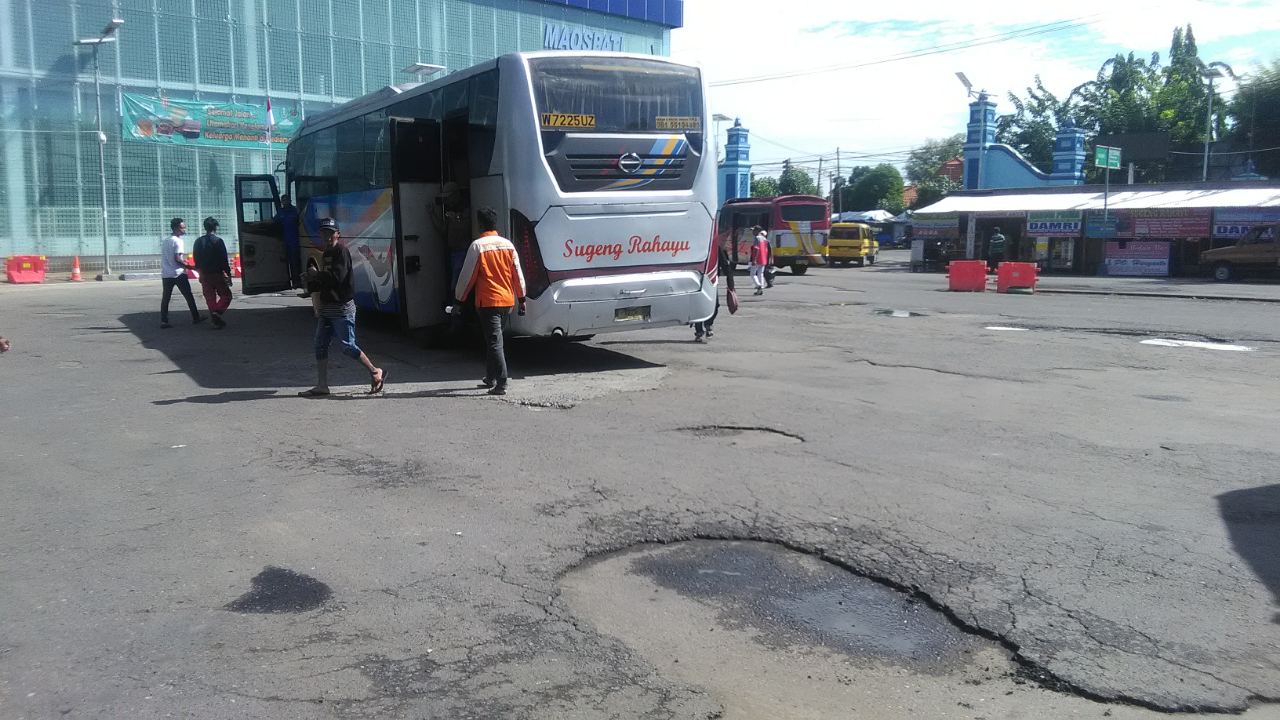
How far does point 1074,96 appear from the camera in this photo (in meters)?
63.3

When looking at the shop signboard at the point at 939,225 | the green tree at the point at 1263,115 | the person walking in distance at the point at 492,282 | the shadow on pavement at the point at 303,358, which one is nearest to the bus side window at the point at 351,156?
the shadow on pavement at the point at 303,358

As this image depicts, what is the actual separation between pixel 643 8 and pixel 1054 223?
2107 centimetres

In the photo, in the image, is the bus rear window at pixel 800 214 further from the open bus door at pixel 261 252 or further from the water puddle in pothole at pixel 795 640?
the water puddle in pothole at pixel 795 640

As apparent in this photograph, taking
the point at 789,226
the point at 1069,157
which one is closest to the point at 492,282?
the point at 789,226

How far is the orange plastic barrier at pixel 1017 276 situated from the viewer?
25062 millimetres

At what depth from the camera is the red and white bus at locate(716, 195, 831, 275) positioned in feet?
117

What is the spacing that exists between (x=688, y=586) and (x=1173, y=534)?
2.87 m

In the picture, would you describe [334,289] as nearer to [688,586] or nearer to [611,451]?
[611,451]

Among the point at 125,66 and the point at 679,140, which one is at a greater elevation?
the point at 125,66

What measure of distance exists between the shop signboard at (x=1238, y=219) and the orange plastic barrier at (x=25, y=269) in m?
37.5

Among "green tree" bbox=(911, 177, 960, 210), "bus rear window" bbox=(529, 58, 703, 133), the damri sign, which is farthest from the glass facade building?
"green tree" bbox=(911, 177, 960, 210)

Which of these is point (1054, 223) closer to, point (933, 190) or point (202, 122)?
point (202, 122)

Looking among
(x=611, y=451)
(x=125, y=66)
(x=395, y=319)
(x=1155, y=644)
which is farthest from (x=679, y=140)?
(x=125, y=66)

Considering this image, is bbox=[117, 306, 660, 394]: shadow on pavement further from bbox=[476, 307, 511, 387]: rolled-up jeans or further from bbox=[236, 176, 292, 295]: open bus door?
bbox=[236, 176, 292, 295]: open bus door
